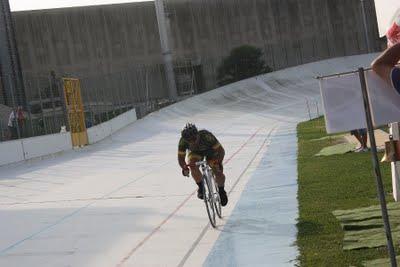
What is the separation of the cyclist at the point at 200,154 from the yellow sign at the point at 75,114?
22.8 metres

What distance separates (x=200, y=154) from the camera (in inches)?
402

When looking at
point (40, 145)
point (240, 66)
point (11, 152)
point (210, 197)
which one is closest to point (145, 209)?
point (210, 197)

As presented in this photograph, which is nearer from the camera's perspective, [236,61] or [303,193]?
[303,193]

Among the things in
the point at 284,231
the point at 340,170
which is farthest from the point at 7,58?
the point at 284,231

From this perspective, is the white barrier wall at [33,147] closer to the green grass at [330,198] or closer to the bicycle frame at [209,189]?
the green grass at [330,198]

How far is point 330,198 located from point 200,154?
7.20 ft

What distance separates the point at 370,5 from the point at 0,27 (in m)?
43.7

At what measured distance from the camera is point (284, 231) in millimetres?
9133

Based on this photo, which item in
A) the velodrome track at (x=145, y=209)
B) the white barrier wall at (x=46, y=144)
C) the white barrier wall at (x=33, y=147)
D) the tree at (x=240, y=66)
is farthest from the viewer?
the tree at (x=240, y=66)

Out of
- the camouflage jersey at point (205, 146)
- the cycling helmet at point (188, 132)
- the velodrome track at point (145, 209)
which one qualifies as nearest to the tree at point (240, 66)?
the velodrome track at point (145, 209)

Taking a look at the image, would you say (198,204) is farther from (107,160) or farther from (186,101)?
(186,101)

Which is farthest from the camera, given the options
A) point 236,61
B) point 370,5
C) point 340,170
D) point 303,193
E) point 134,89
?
point 370,5

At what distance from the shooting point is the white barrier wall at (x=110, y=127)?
3531 cm

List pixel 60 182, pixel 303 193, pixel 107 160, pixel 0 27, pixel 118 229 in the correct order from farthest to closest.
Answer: pixel 0 27 < pixel 107 160 < pixel 60 182 < pixel 303 193 < pixel 118 229
